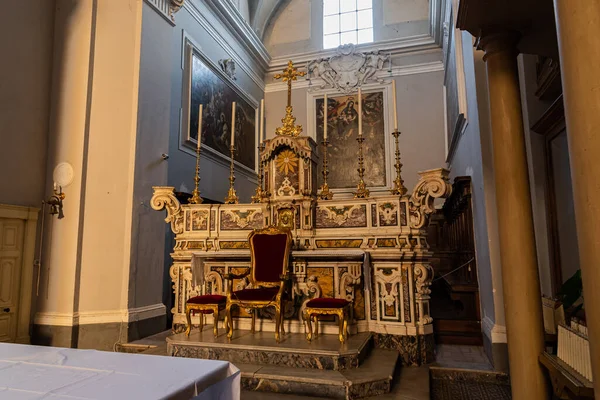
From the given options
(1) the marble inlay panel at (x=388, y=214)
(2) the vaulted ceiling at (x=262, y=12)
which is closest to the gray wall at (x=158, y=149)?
(2) the vaulted ceiling at (x=262, y=12)

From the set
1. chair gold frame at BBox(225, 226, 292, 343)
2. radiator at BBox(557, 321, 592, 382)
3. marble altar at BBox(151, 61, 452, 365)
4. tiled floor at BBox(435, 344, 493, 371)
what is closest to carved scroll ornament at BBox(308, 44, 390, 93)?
marble altar at BBox(151, 61, 452, 365)

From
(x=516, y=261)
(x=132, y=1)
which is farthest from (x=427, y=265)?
(x=132, y=1)

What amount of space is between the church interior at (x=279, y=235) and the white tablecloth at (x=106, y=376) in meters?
0.01

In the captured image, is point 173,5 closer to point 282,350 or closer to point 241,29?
point 241,29

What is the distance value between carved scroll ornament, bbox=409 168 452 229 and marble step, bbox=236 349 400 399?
1530 millimetres

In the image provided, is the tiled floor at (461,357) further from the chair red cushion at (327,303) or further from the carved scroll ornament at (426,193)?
the carved scroll ornament at (426,193)

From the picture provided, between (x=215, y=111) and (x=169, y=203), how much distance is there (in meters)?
3.80

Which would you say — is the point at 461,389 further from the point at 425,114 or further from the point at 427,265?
the point at 425,114

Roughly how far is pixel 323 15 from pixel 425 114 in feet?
13.8

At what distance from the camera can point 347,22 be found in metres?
11.4

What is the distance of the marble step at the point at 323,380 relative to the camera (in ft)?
10.8

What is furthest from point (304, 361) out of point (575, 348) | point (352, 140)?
point (352, 140)

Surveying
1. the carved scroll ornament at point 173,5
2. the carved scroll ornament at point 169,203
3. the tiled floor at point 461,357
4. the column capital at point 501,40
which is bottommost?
the tiled floor at point 461,357

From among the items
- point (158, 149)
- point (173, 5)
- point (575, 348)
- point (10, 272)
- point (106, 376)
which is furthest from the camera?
point (173, 5)
